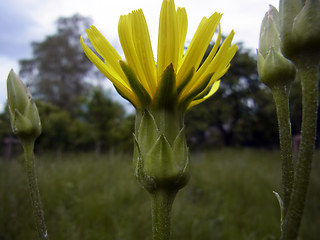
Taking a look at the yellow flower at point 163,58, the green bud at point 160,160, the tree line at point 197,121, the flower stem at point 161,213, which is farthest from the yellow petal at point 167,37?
the tree line at point 197,121

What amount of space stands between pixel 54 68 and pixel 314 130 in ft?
99.3

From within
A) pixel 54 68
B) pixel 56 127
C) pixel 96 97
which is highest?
pixel 54 68

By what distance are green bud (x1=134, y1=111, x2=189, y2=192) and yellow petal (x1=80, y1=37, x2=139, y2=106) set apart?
83mm

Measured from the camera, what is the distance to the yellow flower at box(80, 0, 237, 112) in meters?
0.53

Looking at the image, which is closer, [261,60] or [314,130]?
[314,130]

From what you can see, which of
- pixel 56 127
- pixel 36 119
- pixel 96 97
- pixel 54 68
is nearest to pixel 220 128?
pixel 96 97

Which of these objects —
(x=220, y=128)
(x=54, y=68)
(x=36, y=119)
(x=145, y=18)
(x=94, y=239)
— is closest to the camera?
(x=145, y=18)

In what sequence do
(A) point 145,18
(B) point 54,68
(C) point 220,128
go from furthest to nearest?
(B) point 54,68
(C) point 220,128
(A) point 145,18

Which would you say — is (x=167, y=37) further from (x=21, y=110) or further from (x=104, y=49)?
(x=21, y=110)

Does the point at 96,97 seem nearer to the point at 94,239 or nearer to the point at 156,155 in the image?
the point at 94,239

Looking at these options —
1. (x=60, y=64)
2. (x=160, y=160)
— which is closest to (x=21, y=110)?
(x=160, y=160)

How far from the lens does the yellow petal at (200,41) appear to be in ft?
1.72

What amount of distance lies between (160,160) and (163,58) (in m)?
0.19

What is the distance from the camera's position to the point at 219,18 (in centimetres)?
54
